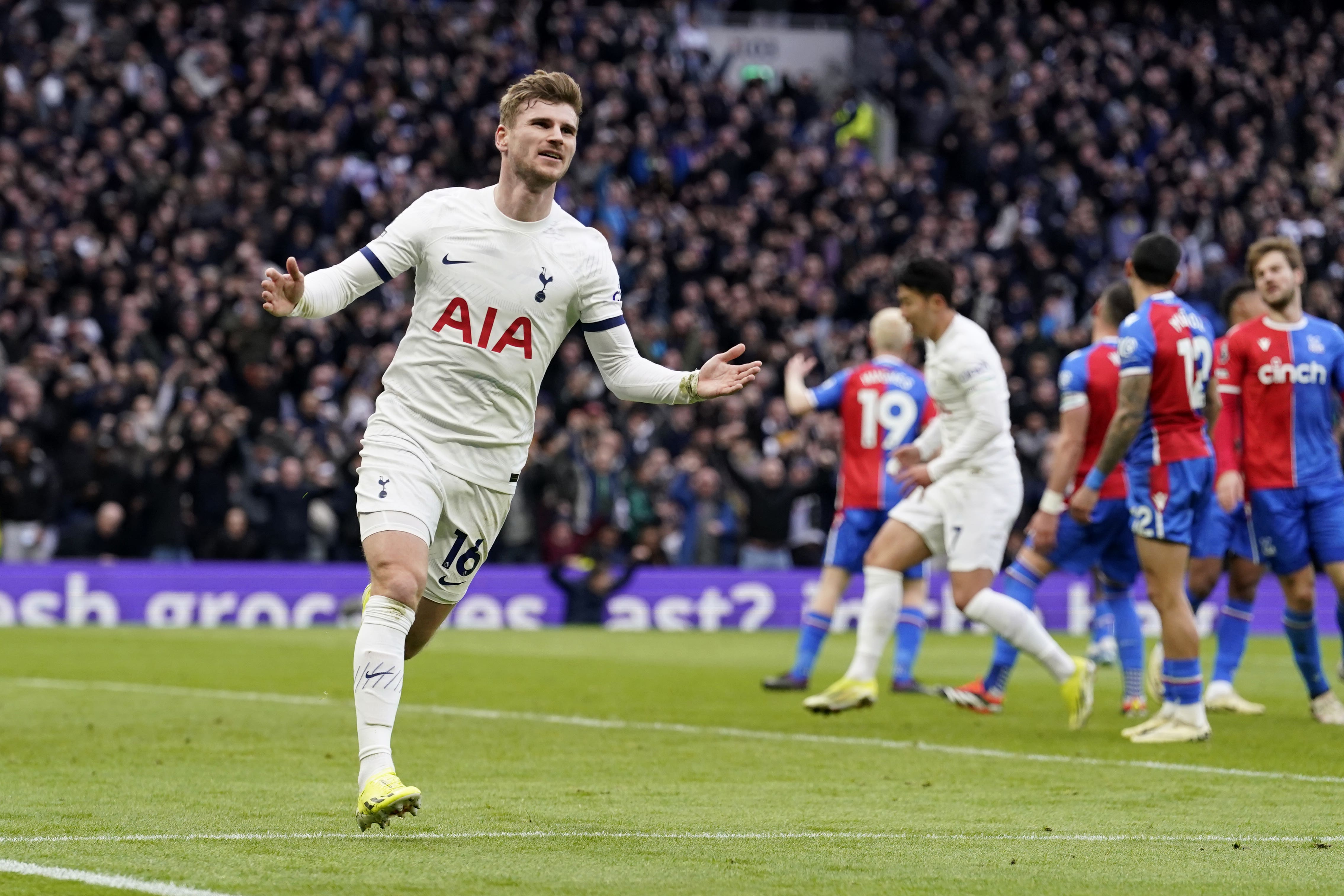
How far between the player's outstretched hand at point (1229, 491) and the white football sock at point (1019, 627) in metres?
1.22

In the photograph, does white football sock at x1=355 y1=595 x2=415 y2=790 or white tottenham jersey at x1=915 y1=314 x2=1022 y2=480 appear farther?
white tottenham jersey at x1=915 y1=314 x2=1022 y2=480

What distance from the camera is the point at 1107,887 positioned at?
554cm

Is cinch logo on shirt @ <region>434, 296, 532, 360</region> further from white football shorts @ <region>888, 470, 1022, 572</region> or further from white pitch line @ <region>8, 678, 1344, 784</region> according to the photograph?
white football shorts @ <region>888, 470, 1022, 572</region>

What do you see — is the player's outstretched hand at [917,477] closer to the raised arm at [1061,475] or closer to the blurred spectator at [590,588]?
the raised arm at [1061,475]

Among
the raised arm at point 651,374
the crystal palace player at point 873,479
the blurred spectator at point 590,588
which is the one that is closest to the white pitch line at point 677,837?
the raised arm at point 651,374

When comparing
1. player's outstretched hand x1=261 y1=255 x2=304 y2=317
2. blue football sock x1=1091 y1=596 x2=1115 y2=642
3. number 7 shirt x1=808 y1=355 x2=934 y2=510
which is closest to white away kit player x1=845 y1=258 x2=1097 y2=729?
number 7 shirt x1=808 y1=355 x2=934 y2=510

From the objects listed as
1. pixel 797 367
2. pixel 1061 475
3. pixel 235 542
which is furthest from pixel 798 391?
pixel 235 542

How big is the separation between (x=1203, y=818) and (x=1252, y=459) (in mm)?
4465

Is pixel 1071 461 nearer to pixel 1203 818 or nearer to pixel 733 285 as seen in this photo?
pixel 1203 818

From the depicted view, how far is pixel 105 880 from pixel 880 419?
8.89 metres

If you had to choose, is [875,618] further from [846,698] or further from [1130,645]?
[1130,645]

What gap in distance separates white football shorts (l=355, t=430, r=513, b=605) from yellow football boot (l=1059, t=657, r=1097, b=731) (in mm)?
4506

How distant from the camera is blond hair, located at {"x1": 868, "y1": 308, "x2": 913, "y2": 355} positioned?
44.7 feet

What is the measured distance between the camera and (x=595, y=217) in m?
26.5
